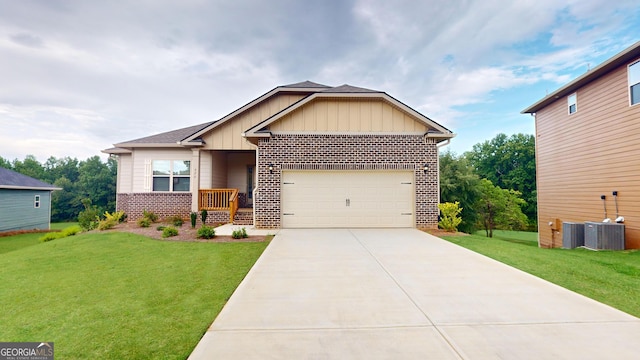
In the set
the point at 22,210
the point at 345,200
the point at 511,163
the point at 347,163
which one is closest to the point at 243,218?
the point at 345,200

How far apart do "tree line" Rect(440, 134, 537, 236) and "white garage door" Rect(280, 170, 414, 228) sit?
723 centimetres

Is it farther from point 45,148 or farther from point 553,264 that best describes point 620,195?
point 45,148

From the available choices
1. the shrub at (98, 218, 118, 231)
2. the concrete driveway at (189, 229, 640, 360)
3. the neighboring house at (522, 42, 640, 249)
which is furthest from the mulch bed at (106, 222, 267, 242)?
the neighboring house at (522, 42, 640, 249)

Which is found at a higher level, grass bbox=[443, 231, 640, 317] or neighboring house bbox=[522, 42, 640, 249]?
neighboring house bbox=[522, 42, 640, 249]

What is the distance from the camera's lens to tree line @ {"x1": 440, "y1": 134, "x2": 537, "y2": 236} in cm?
1633

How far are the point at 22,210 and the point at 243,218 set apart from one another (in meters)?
18.5

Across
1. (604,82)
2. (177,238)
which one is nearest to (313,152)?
(177,238)

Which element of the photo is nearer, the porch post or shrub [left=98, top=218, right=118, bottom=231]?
shrub [left=98, top=218, right=118, bottom=231]

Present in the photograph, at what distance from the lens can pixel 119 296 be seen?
3.84m

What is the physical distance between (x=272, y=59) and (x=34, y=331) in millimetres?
16431

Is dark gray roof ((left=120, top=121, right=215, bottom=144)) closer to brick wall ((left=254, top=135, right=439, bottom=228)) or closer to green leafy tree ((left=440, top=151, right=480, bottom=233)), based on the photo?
brick wall ((left=254, top=135, right=439, bottom=228))

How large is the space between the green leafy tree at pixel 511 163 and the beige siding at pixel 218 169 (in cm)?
3017

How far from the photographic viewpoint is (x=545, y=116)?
1311 centimetres

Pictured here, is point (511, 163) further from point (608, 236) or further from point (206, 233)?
point (206, 233)
